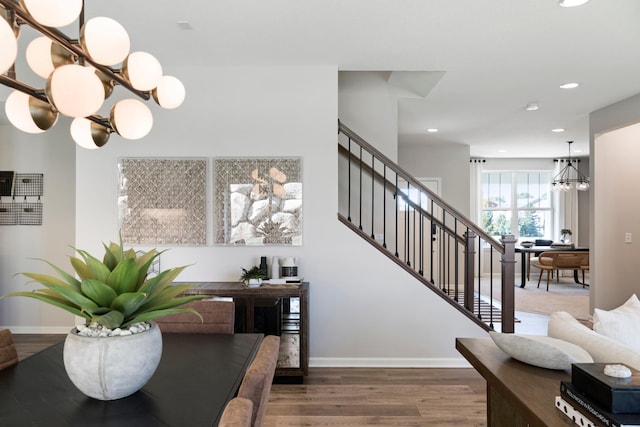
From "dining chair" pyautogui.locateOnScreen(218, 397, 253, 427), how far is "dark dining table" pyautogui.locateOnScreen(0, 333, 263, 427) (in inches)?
10.6

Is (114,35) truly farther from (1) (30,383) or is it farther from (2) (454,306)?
(2) (454,306)

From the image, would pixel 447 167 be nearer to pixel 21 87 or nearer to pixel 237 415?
pixel 21 87

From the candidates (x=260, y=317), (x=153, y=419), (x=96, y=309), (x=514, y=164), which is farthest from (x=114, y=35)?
(x=514, y=164)

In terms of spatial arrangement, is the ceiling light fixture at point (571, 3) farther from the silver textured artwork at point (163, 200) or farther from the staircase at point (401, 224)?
the silver textured artwork at point (163, 200)

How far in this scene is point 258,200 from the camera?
3.65 metres

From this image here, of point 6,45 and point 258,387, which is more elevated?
point 6,45

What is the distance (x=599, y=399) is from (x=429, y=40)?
2.68 meters

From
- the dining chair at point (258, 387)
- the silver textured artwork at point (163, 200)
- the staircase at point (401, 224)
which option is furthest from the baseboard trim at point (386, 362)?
the dining chair at point (258, 387)

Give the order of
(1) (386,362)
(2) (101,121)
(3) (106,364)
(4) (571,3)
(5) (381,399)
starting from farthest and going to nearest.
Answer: (1) (386,362) → (5) (381,399) → (4) (571,3) → (2) (101,121) → (3) (106,364)

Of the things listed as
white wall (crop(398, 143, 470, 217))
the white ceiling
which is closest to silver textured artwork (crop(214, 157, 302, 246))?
the white ceiling

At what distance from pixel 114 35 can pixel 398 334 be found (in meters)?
3.22

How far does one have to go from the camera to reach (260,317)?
3.25 m

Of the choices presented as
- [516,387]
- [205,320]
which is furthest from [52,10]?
[516,387]

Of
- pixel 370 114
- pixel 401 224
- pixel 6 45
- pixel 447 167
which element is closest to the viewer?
pixel 6 45
